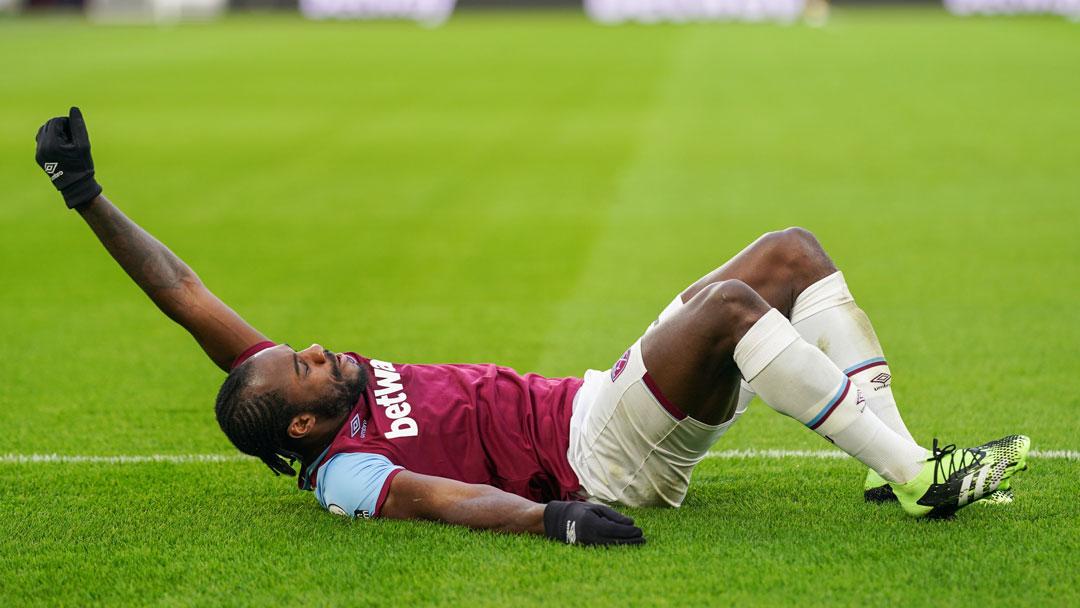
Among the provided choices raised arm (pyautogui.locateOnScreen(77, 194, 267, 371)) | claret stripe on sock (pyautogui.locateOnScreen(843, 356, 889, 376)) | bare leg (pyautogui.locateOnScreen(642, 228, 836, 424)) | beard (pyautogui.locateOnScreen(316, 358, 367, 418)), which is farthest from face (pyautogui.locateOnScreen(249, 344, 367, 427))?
claret stripe on sock (pyautogui.locateOnScreen(843, 356, 889, 376))

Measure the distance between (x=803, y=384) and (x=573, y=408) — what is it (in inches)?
42.2

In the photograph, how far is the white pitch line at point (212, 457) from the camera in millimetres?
6457

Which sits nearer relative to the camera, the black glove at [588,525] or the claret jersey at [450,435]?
the black glove at [588,525]

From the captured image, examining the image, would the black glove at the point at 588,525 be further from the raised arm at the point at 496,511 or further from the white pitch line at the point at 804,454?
the white pitch line at the point at 804,454

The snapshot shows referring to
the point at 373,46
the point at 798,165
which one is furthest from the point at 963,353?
the point at 373,46

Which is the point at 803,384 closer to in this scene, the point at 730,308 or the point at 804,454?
the point at 730,308

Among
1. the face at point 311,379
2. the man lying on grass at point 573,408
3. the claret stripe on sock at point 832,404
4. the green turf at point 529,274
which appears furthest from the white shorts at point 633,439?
the face at point 311,379

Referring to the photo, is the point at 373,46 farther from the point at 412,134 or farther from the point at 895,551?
the point at 895,551

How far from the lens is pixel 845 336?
543cm

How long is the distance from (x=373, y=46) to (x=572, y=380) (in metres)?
32.7

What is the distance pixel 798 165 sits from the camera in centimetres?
1786

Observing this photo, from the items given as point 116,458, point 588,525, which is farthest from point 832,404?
point 116,458

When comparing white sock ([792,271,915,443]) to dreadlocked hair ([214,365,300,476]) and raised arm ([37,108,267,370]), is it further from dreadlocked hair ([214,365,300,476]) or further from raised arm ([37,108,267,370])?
raised arm ([37,108,267,370])

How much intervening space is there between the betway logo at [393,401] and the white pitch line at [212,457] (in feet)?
4.43
